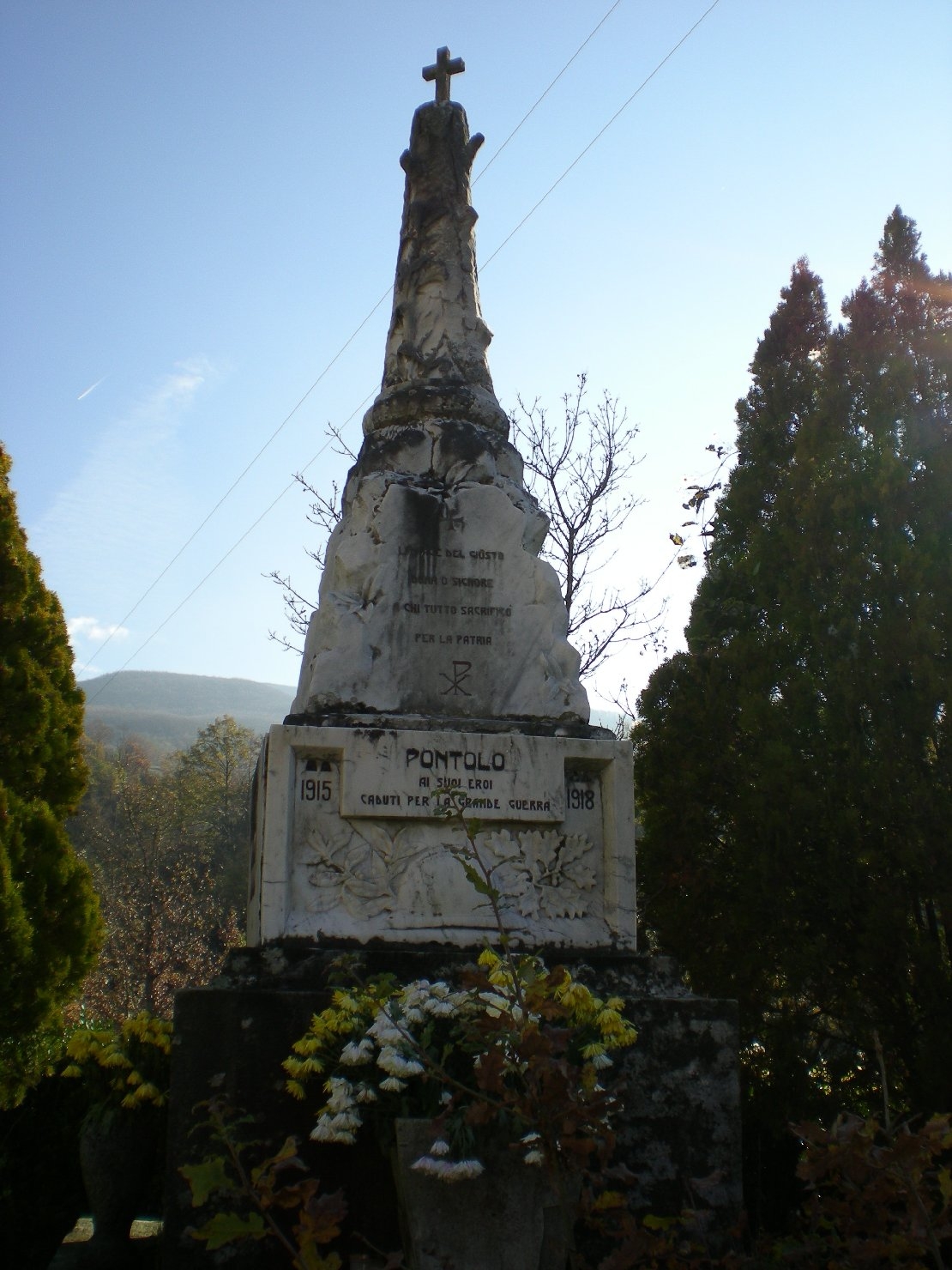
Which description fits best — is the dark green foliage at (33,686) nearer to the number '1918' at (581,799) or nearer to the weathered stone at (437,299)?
the weathered stone at (437,299)

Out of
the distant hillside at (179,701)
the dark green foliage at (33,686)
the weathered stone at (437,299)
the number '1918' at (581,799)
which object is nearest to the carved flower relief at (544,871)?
the number '1918' at (581,799)

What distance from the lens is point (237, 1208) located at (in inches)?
145

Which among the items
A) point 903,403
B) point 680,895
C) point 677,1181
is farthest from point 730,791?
point 677,1181

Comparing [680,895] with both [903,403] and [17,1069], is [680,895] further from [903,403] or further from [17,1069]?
[17,1069]

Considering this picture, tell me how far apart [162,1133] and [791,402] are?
334 inches

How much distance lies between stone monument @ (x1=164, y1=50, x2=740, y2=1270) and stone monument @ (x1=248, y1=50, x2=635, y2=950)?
0.01 meters

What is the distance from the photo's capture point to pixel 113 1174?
4469 mm

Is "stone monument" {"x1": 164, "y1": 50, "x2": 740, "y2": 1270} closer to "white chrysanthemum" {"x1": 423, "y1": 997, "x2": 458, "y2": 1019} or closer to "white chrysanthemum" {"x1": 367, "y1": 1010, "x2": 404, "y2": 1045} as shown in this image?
"white chrysanthemum" {"x1": 367, "y1": 1010, "x2": 404, "y2": 1045}

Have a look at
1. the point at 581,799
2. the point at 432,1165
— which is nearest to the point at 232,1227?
the point at 432,1165

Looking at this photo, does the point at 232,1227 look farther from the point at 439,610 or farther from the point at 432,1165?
the point at 439,610

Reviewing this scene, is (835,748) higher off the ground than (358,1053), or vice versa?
(835,748)

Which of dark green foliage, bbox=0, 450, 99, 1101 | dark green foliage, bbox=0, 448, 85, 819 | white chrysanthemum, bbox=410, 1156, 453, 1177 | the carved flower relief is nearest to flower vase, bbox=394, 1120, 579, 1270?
white chrysanthemum, bbox=410, 1156, 453, 1177

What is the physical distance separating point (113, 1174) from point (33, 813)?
4.38m

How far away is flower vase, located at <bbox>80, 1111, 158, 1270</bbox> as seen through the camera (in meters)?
4.46
